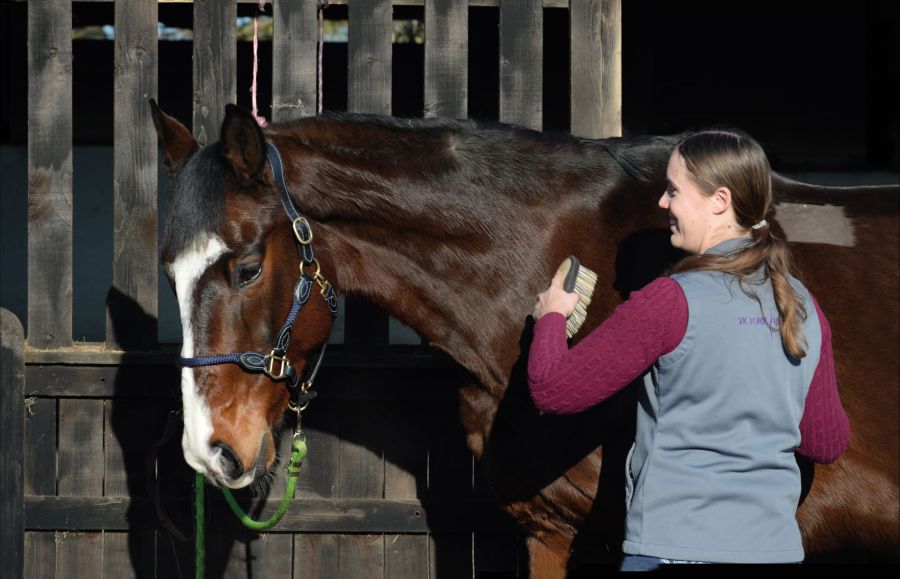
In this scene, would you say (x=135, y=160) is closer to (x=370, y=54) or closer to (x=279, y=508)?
(x=370, y=54)

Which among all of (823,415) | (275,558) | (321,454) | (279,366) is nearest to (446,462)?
(321,454)

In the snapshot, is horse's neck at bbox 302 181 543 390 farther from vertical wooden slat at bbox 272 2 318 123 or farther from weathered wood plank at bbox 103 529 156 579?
weathered wood plank at bbox 103 529 156 579

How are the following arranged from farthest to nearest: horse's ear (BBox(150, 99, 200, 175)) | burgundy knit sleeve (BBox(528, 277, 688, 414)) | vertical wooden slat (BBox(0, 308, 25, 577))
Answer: vertical wooden slat (BBox(0, 308, 25, 577)) → horse's ear (BBox(150, 99, 200, 175)) → burgundy knit sleeve (BBox(528, 277, 688, 414))

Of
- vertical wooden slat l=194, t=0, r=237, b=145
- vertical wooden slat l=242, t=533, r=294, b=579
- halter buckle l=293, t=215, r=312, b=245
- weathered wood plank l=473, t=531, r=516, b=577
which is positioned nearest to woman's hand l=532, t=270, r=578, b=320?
halter buckle l=293, t=215, r=312, b=245

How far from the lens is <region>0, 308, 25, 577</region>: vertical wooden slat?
3.46 meters

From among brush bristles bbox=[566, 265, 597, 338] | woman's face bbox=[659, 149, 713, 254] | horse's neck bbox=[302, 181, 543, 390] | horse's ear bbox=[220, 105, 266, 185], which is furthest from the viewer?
horse's neck bbox=[302, 181, 543, 390]

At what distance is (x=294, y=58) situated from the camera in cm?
381

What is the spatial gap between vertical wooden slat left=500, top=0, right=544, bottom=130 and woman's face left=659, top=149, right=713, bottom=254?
1.75 m

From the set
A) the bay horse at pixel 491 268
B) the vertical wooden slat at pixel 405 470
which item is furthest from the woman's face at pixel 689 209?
the vertical wooden slat at pixel 405 470

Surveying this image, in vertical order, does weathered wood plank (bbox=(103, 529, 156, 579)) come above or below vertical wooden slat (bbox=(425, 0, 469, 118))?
below

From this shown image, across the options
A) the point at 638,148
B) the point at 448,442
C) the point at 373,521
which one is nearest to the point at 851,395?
the point at 638,148

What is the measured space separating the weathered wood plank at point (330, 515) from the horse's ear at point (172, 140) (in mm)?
1467

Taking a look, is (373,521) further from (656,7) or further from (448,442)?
(656,7)

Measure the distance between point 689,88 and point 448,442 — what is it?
13.2 feet
